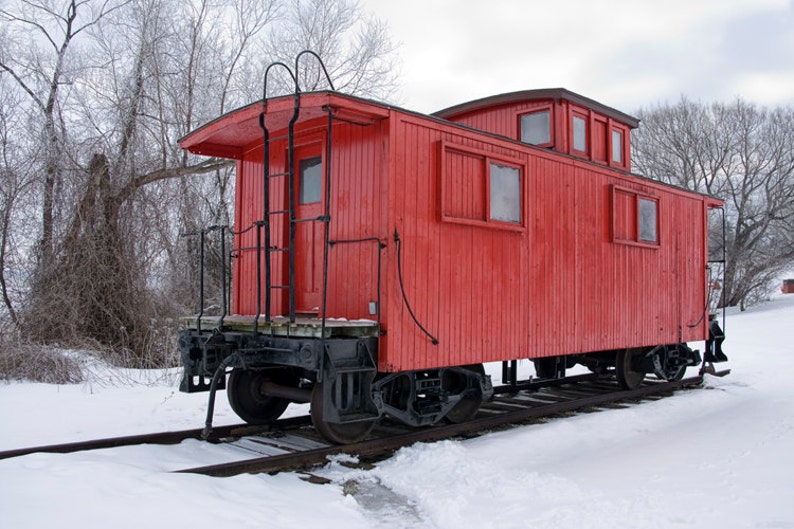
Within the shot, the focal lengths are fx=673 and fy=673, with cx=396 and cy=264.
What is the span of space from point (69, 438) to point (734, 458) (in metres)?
6.20

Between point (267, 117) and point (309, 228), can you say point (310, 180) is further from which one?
point (267, 117)

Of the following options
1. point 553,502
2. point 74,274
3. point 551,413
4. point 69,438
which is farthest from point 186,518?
point 74,274

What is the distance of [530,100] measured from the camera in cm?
986

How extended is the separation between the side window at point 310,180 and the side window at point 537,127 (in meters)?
3.76

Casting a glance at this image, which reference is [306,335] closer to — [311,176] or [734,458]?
[311,176]

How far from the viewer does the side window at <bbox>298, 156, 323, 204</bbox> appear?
7258mm

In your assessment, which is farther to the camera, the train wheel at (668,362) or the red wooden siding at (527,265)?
the train wheel at (668,362)

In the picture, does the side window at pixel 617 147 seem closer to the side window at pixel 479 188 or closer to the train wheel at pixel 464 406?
the side window at pixel 479 188

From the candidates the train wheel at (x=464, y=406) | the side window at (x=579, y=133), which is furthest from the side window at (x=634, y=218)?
the train wheel at (x=464, y=406)

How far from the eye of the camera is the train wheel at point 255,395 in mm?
7008

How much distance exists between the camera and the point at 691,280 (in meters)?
11.1

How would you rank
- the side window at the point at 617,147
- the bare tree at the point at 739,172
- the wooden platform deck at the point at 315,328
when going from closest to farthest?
the wooden platform deck at the point at 315,328
the side window at the point at 617,147
the bare tree at the point at 739,172

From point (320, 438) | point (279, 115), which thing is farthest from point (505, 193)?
point (320, 438)

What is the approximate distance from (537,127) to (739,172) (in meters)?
27.8
